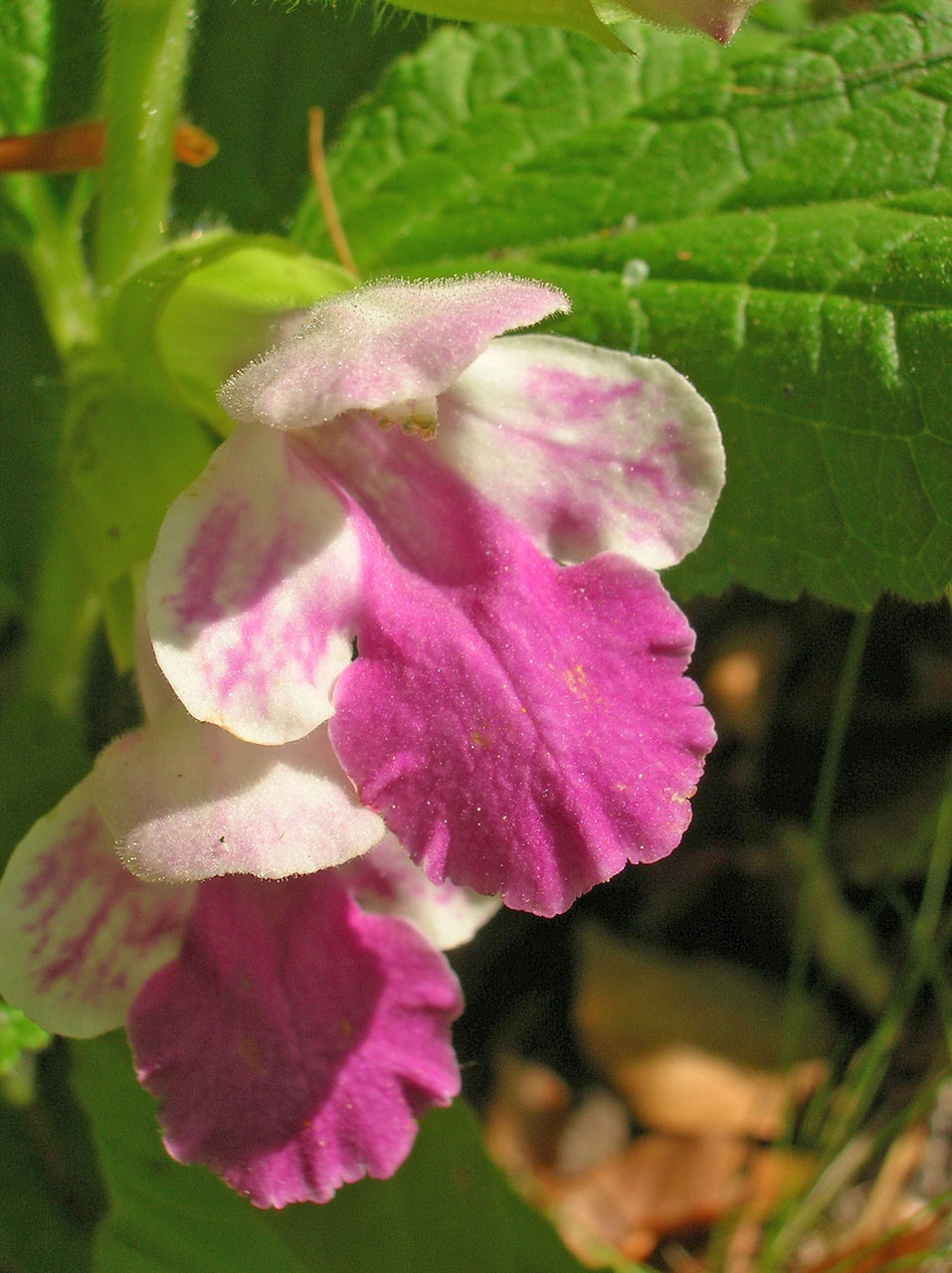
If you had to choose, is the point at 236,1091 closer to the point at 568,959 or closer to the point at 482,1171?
the point at 482,1171

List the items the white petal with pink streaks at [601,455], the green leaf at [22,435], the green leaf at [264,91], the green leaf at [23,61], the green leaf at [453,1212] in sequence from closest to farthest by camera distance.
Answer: the white petal with pink streaks at [601,455] < the green leaf at [23,61] < the green leaf at [453,1212] < the green leaf at [264,91] < the green leaf at [22,435]

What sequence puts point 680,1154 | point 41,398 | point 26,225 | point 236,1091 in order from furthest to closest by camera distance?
point 680,1154, point 41,398, point 26,225, point 236,1091

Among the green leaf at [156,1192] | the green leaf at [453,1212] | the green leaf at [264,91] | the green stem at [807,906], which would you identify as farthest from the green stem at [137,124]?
the green stem at [807,906]

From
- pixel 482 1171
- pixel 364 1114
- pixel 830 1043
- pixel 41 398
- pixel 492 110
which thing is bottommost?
pixel 830 1043

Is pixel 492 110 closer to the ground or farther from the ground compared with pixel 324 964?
farther from the ground

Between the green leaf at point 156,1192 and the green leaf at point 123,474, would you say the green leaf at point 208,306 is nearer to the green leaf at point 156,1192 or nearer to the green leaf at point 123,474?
the green leaf at point 123,474

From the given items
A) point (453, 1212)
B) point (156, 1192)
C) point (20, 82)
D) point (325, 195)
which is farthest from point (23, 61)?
point (453, 1212)

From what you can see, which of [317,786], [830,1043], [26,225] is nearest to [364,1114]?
[317,786]
